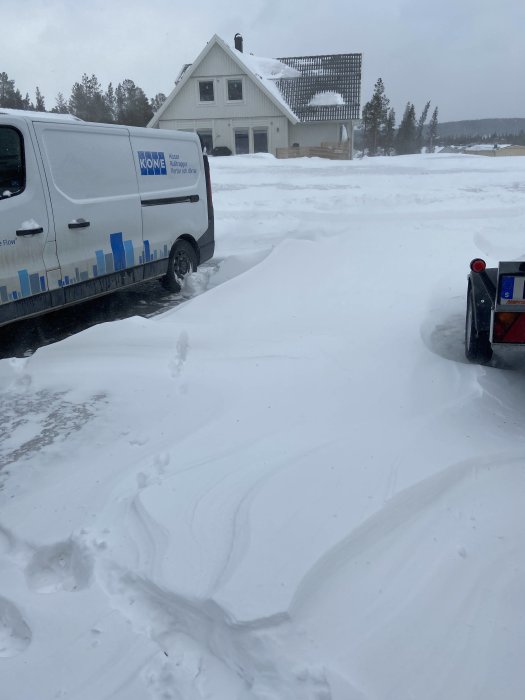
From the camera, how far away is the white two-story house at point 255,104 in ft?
106

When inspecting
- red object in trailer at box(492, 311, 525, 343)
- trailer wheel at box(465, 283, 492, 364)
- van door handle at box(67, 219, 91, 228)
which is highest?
van door handle at box(67, 219, 91, 228)

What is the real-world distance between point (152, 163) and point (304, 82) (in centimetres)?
3058

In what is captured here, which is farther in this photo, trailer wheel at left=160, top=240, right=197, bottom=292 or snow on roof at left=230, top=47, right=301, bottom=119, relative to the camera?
snow on roof at left=230, top=47, right=301, bottom=119

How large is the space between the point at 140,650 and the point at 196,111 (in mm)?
34574

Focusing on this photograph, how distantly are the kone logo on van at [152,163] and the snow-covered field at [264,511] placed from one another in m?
2.28

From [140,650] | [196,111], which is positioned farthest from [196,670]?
[196,111]

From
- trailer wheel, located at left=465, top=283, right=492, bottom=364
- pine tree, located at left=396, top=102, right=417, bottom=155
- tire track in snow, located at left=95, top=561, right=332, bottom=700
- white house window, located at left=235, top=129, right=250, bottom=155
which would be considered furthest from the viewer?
pine tree, located at left=396, top=102, right=417, bottom=155

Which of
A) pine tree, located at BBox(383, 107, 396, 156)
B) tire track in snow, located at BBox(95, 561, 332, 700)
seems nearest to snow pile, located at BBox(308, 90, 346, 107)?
tire track in snow, located at BBox(95, 561, 332, 700)

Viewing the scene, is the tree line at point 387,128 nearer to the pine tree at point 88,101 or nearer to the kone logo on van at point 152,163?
the pine tree at point 88,101

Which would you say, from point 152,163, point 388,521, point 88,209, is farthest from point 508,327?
point 152,163

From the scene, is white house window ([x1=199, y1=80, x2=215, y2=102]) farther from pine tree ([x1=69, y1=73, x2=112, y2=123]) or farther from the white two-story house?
pine tree ([x1=69, y1=73, x2=112, y2=123])

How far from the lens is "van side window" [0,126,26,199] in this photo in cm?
517

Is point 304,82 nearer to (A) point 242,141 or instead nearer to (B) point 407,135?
(A) point 242,141

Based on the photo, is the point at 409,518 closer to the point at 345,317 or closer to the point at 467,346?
the point at 467,346
